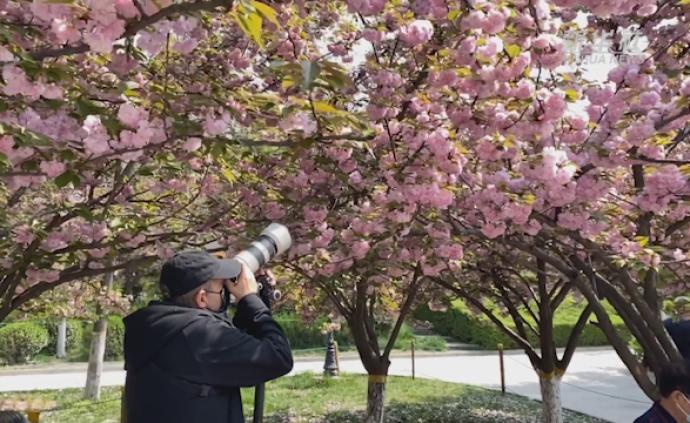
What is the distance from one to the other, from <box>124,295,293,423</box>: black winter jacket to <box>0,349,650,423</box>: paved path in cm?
828

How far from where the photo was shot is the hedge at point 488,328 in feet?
56.7

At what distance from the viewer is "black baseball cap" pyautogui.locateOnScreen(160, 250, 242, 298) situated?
1938mm

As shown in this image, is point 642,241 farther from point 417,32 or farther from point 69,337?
point 69,337

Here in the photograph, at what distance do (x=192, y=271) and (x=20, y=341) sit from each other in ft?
46.7

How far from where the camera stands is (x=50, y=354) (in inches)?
620

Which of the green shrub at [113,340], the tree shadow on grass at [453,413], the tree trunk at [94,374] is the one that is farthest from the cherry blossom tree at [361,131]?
the green shrub at [113,340]

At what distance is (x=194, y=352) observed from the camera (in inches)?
72.9

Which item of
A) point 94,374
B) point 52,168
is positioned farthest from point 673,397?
point 94,374

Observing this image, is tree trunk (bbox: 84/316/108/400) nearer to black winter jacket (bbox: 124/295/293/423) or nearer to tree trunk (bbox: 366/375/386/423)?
tree trunk (bbox: 366/375/386/423)

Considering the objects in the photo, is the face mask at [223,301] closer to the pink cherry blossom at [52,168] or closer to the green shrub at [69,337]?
the pink cherry blossom at [52,168]

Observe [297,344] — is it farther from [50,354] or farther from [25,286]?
[25,286]

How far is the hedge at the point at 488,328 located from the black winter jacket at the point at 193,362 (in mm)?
15218

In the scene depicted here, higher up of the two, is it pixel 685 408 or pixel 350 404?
pixel 685 408

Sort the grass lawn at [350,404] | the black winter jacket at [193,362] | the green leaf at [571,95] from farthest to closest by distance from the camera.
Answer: the grass lawn at [350,404] → the green leaf at [571,95] → the black winter jacket at [193,362]
